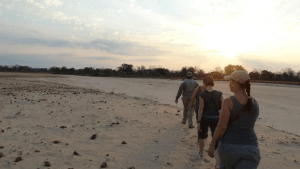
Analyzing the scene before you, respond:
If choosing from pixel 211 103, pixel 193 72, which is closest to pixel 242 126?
pixel 211 103

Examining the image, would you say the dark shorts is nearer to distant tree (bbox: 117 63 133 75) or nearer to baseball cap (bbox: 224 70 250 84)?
baseball cap (bbox: 224 70 250 84)

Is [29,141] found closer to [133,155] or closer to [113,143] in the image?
[113,143]

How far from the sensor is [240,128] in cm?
255

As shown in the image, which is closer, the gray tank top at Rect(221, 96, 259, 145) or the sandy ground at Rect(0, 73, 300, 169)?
the gray tank top at Rect(221, 96, 259, 145)

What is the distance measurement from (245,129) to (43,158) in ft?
14.0

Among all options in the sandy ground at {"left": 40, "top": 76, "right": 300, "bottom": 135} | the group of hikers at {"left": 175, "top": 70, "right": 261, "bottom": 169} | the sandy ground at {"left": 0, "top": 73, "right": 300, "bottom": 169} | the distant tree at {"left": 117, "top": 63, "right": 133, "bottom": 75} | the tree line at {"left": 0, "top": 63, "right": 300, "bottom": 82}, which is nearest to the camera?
the group of hikers at {"left": 175, "top": 70, "right": 261, "bottom": 169}

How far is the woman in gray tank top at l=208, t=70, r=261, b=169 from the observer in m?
2.52

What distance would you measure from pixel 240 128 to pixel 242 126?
4 cm

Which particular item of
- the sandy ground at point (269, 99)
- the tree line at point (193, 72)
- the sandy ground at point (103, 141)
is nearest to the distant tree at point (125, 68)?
the tree line at point (193, 72)

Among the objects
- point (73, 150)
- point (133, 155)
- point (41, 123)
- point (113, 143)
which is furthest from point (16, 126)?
point (133, 155)

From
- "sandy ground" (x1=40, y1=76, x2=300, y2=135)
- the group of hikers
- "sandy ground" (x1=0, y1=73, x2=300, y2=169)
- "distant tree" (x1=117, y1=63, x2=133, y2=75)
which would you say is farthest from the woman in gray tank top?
"distant tree" (x1=117, y1=63, x2=133, y2=75)

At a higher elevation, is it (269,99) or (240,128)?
(240,128)

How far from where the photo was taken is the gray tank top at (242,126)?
2525mm

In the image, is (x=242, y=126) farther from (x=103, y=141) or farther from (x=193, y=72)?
(x=193, y=72)
